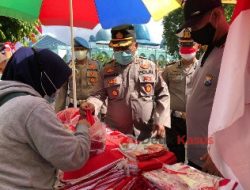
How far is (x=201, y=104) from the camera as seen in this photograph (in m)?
2.55

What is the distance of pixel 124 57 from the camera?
3906mm

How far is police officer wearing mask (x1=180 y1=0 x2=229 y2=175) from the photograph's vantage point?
2488 millimetres

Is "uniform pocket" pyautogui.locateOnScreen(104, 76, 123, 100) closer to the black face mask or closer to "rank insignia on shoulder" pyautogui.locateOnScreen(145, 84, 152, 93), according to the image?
"rank insignia on shoulder" pyautogui.locateOnScreen(145, 84, 152, 93)

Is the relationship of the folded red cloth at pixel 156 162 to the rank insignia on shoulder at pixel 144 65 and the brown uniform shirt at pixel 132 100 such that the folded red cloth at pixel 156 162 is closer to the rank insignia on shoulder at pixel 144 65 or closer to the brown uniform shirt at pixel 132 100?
the brown uniform shirt at pixel 132 100

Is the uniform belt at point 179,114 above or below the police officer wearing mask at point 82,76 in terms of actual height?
below

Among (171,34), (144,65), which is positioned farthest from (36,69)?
(171,34)

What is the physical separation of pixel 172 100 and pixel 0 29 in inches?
282

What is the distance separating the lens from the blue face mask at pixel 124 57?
3.89 m

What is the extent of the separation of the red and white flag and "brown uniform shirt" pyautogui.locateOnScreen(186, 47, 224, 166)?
110 cm

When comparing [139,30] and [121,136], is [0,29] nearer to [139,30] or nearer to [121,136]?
[139,30]

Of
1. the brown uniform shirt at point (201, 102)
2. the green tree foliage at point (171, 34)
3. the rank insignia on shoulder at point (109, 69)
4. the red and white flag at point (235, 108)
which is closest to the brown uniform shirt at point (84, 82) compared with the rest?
the rank insignia on shoulder at point (109, 69)

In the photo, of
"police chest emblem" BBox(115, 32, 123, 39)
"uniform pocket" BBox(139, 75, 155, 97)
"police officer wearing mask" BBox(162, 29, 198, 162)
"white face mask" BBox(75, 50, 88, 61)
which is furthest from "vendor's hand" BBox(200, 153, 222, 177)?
"white face mask" BBox(75, 50, 88, 61)

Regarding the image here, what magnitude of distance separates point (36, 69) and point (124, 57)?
1.91m

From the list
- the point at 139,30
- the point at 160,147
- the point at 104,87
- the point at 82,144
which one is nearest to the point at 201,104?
the point at 160,147
